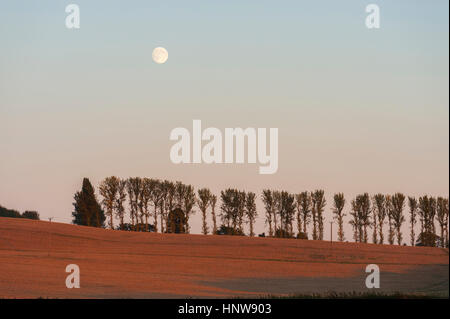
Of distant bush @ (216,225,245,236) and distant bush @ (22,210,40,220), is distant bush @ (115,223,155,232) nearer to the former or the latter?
distant bush @ (216,225,245,236)

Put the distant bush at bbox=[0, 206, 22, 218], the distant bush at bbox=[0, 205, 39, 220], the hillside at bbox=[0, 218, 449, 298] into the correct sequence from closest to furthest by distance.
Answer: the hillside at bbox=[0, 218, 449, 298] → the distant bush at bbox=[0, 206, 22, 218] → the distant bush at bbox=[0, 205, 39, 220]

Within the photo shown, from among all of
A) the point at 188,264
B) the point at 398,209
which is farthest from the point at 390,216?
the point at 188,264

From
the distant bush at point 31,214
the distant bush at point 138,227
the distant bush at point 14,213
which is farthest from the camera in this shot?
the distant bush at point 31,214

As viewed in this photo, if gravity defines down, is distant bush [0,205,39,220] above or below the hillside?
above

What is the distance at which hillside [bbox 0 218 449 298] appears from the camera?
44.8m

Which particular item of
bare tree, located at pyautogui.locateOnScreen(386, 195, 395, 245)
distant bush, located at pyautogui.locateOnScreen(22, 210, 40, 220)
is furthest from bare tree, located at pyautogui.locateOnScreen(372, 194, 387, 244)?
distant bush, located at pyautogui.locateOnScreen(22, 210, 40, 220)

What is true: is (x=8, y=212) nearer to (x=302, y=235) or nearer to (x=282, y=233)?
(x=282, y=233)

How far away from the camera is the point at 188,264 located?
220 ft

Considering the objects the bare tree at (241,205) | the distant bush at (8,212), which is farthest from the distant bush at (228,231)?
the distant bush at (8,212)

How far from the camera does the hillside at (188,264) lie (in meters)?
44.8

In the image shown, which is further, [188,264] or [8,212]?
[8,212]

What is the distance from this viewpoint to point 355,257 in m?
81.9

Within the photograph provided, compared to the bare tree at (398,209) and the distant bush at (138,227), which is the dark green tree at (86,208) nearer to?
the distant bush at (138,227)
